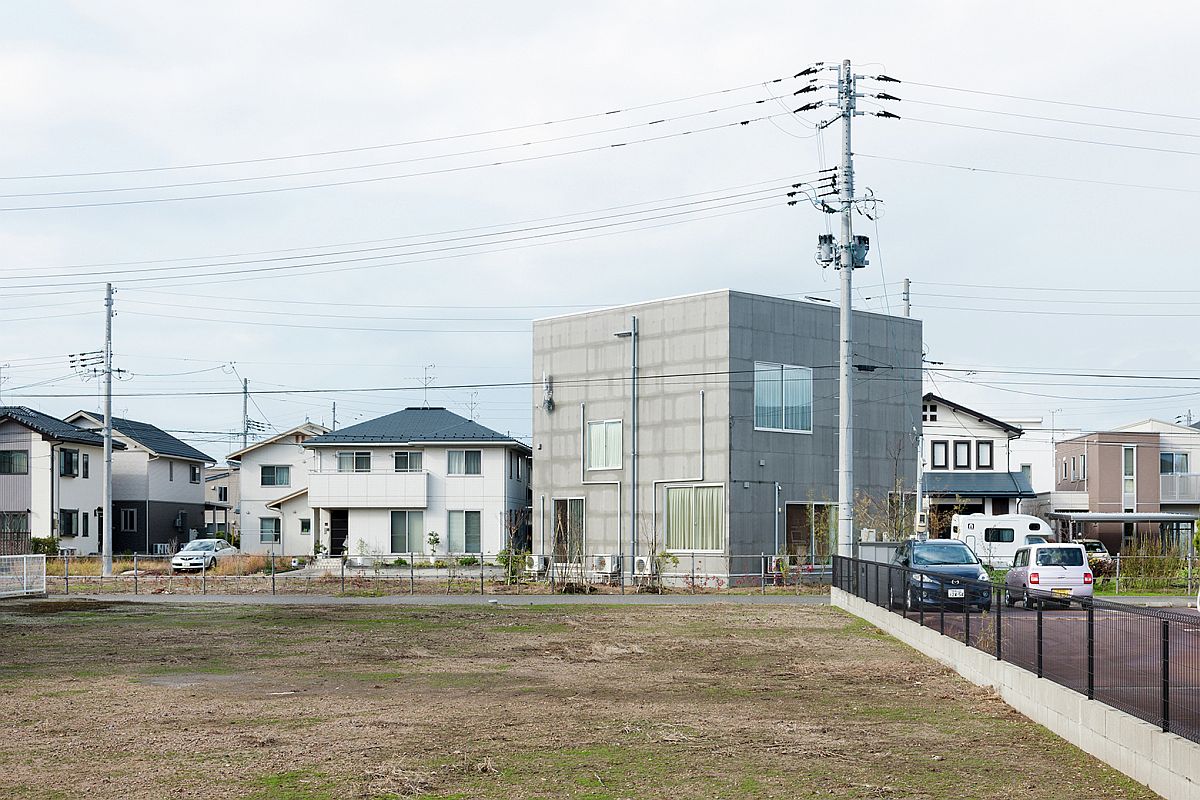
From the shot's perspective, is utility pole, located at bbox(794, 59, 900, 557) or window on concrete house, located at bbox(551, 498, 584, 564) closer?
utility pole, located at bbox(794, 59, 900, 557)

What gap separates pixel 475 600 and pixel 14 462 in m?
35.5

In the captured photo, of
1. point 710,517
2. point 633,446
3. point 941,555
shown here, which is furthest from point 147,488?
point 941,555

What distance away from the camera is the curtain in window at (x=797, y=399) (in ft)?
138

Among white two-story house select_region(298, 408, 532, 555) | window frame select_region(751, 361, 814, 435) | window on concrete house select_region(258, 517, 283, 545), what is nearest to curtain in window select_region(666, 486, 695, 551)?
window frame select_region(751, 361, 814, 435)

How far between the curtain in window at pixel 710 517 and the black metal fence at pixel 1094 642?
67.6ft

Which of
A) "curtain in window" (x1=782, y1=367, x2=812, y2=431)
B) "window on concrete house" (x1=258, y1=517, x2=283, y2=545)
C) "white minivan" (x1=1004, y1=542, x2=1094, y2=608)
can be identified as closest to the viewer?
"white minivan" (x1=1004, y1=542, x2=1094, y2=608)

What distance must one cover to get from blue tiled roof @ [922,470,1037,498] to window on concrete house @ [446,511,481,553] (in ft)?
68.0

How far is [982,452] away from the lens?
61688mm

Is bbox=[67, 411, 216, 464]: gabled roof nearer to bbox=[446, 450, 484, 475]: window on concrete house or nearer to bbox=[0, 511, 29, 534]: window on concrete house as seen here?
bbox=[0, 511, 29, 534]: window on concrete house

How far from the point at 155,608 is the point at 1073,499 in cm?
4916

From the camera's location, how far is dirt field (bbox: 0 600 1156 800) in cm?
995

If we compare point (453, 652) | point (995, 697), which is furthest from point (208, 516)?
point (995, 697)

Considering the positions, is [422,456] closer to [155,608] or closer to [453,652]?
[155,608]

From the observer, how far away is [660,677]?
16.7 metres
